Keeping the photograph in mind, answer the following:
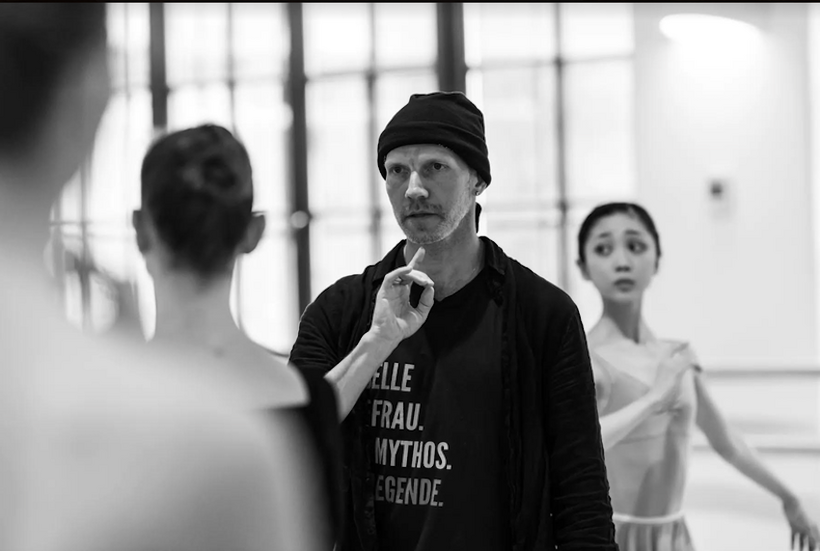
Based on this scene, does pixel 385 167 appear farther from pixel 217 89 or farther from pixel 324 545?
pixel 217 89

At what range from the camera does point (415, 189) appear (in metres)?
1.79

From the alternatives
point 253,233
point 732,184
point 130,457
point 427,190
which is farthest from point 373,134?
point 130,457

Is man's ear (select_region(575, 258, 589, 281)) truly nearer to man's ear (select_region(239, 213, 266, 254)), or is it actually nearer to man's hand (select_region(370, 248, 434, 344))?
man's hand (select_region(370, 248, 434, 344))

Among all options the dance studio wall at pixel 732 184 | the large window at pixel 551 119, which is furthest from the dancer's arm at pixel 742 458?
the large window at pixel 551 119

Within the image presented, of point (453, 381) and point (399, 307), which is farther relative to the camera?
point (453, 381)

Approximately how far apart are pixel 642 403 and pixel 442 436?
3.87 feet

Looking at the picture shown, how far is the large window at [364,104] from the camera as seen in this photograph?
336 inches

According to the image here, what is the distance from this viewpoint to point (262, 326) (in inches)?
363

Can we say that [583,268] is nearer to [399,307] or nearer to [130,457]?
[399,307]

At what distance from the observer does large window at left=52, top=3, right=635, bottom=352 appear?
854cm

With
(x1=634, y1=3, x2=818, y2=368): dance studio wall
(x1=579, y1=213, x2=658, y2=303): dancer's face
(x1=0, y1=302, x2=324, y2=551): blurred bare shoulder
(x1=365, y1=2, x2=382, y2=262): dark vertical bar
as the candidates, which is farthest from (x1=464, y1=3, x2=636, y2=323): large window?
(x1=0, y1=302, x2=324, y2=551): blurred bare shoulder

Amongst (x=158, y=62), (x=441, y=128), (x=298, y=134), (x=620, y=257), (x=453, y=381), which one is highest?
(x=158, y=62)

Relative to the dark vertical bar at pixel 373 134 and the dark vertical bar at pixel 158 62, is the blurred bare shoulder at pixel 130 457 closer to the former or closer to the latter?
the dark vertical bar at pixel 373 134

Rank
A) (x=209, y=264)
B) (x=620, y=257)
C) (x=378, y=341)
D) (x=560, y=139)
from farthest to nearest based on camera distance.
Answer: (x=560, y=139) → (x=620, y=257) → (x=378, y=341) → (x=209, y=264)
